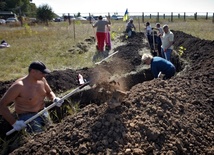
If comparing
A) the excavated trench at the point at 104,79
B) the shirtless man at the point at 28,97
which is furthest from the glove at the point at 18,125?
the excavated trench at the point at 104,79

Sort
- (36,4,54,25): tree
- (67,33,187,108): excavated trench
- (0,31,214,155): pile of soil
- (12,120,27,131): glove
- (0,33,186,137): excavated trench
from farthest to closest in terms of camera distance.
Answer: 1. (36,4,54,25): tree
2. (67,33,187,108): excavated trench
3. (12,120,27,131): glove
4. (0,33,186,137): excavated trench
5. (0,31,214,155): pile of soil

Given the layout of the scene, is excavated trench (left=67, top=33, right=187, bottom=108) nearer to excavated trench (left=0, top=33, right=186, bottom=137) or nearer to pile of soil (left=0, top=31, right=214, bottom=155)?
excavated trench (left=0, top=33, right=186, bottom=137)

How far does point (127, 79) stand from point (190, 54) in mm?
3708

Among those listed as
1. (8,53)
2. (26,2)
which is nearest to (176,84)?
(8,53)

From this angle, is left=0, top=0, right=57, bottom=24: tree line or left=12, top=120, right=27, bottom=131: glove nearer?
left=12, top=120, right=27, bottom=131: glove

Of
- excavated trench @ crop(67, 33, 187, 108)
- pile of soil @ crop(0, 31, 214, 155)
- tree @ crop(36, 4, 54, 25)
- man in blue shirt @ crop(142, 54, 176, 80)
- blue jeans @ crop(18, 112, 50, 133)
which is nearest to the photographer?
pile of soil @ crop(0, 31, 214, 155)

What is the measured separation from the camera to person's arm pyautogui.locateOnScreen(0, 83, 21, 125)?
14.3ft

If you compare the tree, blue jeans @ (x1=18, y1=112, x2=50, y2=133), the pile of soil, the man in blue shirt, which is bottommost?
blue jeans @ (x1=18, y1=112, x2=50, y2=133)

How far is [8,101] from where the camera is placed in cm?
440

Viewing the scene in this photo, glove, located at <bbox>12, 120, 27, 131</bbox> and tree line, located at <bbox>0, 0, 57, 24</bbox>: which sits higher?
tree line, located at <bbox>0, 0, 57, 24</bbox>

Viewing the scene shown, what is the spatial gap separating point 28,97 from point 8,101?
1.35 ft

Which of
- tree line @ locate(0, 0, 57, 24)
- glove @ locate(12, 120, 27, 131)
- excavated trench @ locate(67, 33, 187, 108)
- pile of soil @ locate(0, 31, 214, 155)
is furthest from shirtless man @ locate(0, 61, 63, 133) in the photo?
tree line @ locate(0, 0, 57, 24)

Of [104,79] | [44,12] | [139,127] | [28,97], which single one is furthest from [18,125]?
[44,12]

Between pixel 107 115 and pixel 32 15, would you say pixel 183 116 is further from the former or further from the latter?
pixel 32 15
